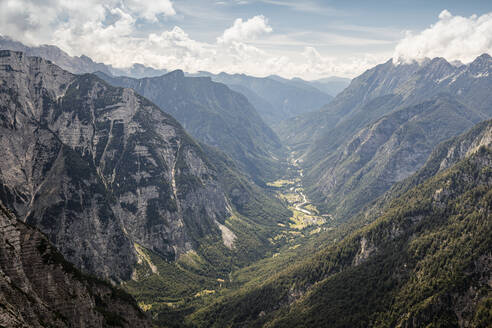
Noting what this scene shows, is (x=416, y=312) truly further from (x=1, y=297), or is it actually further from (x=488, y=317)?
(x=1, y=297)

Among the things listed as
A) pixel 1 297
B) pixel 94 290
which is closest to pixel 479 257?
pixel 94 290

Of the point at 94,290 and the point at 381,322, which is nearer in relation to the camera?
the point at 94,290

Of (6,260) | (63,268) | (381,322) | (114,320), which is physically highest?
(6,260)

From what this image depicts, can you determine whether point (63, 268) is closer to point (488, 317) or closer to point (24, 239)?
point (24, 239)

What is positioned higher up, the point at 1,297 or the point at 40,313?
the point at 1,297

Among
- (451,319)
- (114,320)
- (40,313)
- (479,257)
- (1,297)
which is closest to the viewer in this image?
(1,297)

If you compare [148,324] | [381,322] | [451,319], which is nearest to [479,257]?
[451,319]

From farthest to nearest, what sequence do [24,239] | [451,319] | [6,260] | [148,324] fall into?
[148,324]
[451,319]
[24,239]
[6,260]
